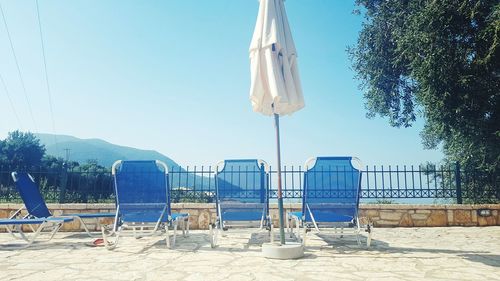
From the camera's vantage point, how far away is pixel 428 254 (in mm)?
4121

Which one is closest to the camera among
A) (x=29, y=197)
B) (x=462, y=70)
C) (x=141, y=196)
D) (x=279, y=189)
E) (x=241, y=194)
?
(x=279, y=189)

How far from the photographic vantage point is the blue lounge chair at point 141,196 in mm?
4543

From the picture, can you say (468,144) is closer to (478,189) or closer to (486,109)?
(486,109)

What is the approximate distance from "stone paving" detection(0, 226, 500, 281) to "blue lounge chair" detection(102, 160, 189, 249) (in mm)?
349

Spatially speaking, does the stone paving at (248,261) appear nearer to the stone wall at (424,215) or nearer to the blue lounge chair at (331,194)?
the blue lounge chair at (331,194)

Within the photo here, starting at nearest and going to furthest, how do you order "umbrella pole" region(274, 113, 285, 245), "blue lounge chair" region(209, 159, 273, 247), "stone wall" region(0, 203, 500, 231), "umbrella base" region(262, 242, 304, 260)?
"umbrella base" region(262, 242, 304, 260)
"umbrella pole" region(274, 113, 285, 245)
"blue lounge chair" region(209, 159, 273, 247)
"stone wall" region(0, 203, 500, 231)

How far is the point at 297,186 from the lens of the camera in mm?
7719

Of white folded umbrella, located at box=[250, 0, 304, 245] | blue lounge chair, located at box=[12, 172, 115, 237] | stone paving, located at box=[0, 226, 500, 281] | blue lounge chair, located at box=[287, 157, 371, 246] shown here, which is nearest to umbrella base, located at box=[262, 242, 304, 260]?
stone paving, located at box=[0, 226, 500, 281]

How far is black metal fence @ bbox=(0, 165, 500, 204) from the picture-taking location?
7.66 metres

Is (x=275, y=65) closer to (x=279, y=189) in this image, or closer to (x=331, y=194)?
(x=279, y=189)

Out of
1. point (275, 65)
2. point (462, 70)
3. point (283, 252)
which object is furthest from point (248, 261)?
point (462, 70)

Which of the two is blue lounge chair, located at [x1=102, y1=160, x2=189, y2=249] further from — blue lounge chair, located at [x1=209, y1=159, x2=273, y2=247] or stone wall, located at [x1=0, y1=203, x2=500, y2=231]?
stone wall, located at [x1=0, y1=203, x2=500, y2=231]

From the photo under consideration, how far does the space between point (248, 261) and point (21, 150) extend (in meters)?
44.3

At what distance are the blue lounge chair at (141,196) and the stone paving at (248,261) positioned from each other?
35 centimetres
